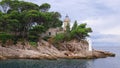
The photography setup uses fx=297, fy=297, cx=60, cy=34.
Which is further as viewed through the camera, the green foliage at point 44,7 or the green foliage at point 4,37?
the green foliage at point 44,7

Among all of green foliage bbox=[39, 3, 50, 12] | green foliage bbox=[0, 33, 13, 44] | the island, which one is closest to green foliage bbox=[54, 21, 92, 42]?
the island

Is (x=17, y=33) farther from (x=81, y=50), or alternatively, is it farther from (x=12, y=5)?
(x=81, y=50)

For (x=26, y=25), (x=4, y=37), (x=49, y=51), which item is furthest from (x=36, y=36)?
(x=4, y=37)

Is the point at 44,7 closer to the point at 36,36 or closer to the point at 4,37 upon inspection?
the point at 36,36

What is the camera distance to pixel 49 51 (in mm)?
82188

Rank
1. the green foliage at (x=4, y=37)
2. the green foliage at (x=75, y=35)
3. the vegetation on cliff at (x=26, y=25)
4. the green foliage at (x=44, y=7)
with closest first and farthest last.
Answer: the green foliage at (x=4, y=37) < the vegetation on cliff at (x=26, y=25) < the green foliage at (x=75, y=35) < the green foliage at (x=44, y=7)

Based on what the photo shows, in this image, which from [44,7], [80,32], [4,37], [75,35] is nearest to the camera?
[4,37]

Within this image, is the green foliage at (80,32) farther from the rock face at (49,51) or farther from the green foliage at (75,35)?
the rock face at (49,51)

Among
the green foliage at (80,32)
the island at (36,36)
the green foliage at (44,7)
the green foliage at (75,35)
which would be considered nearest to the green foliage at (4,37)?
the island at (36,36)

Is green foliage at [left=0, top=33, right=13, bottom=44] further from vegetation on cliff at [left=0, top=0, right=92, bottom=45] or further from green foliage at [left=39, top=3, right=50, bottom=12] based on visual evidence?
green foliage at [left=39, top=3, right=50, bottom=12]

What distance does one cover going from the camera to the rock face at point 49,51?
7769 centimetres

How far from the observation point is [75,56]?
82875 millimetres

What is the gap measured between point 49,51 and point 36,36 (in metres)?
7.39

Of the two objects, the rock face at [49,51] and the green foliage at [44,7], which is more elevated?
the green foliage at [44,7]
